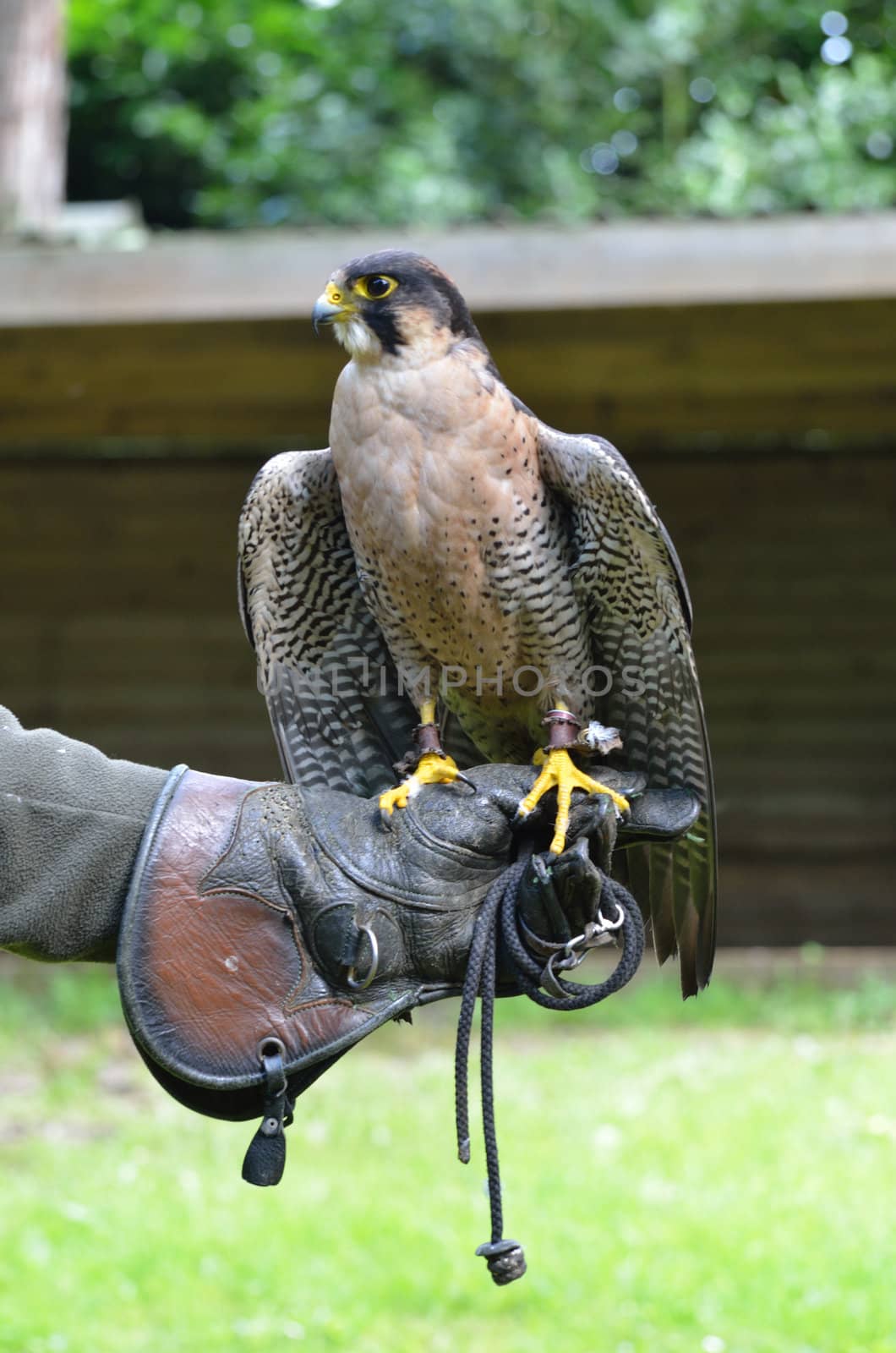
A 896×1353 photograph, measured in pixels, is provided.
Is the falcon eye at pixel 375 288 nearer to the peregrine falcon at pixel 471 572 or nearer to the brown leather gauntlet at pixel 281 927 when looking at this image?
the peregrine falcon at pixel 471 572

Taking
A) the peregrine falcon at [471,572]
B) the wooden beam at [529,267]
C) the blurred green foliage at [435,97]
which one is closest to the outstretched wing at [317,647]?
the peregrine falcon at [471,572]

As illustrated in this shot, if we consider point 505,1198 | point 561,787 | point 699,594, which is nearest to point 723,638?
point 699,594

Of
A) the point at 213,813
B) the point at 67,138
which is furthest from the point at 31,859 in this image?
the point at 67,138

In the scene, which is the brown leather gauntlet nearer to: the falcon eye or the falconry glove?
the falconry glove

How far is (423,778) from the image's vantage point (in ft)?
7.85

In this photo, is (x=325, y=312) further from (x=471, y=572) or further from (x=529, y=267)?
(x=529, y=267)

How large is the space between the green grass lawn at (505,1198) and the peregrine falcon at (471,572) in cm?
115

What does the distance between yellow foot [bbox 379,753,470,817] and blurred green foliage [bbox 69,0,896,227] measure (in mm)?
8848

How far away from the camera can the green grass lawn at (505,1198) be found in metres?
3.10

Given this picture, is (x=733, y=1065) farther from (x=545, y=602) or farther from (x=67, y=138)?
(x=67, y=138)

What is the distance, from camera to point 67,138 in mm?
12477

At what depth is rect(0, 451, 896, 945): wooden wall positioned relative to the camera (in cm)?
682

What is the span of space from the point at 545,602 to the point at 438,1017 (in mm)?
3954

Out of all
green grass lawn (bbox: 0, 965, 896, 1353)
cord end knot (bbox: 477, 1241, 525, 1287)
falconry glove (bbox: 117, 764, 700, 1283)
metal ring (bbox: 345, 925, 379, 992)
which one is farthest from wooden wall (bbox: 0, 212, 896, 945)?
cord end knot (bbox: 477, 1241, 525, 1287)
